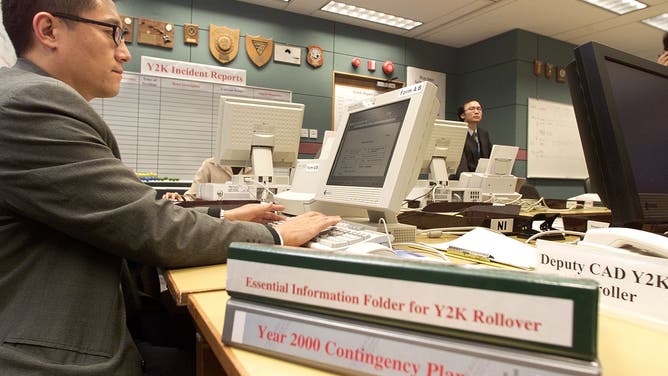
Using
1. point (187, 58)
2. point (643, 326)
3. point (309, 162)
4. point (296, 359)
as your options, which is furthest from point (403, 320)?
point (187, 58)

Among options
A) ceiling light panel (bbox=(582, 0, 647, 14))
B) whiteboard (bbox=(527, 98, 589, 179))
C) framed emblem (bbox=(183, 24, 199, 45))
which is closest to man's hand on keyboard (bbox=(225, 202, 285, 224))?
framed emblem (bbox=(183, 24, 199, 45))

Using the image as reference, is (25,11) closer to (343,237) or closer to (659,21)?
(343,237)

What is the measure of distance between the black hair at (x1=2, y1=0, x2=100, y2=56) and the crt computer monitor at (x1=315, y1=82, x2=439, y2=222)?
743 mm

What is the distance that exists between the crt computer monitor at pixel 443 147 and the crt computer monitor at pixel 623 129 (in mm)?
1850

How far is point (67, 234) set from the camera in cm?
74

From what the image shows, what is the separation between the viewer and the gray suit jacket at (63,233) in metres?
0.69

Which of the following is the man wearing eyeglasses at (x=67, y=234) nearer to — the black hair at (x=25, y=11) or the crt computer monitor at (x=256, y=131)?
the black hair at (x=25, y=11)

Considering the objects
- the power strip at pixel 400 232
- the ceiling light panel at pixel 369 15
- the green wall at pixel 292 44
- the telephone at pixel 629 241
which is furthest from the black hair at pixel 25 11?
the ceiling light panel at pixel 369 15

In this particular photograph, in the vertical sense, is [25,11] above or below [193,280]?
above

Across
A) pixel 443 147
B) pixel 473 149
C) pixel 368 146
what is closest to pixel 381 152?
pixel 368 146

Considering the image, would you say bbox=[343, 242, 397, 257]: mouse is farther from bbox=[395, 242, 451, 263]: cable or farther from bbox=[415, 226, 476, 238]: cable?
bbox=[415, 226, 476, 238]: cable

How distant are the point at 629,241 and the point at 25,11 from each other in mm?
1306

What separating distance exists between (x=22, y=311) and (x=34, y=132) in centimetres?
31

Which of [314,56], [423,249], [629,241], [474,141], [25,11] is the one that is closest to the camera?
[629,241]
